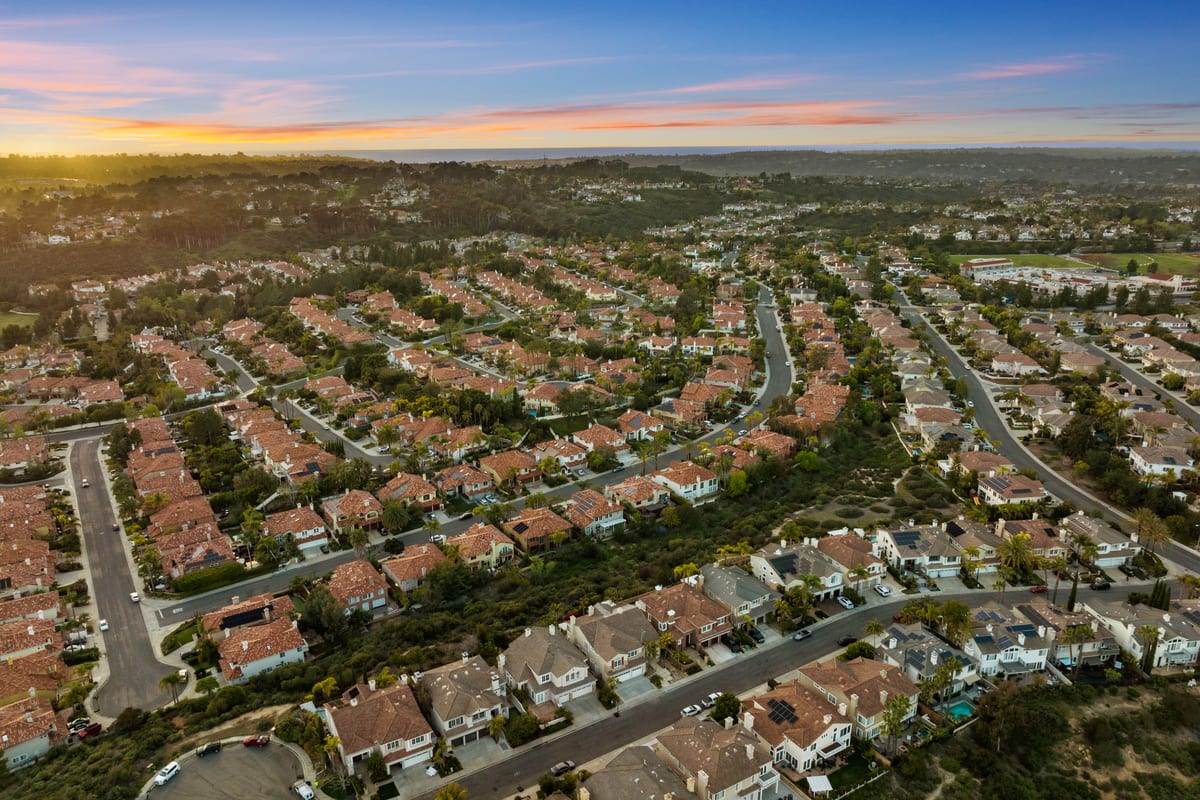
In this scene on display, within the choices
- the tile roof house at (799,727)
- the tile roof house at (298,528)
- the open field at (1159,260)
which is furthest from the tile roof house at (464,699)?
the open field at (1159,260)

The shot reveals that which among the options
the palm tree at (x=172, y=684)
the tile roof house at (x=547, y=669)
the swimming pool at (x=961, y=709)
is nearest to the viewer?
the swimming pool at (x=961, y=709)

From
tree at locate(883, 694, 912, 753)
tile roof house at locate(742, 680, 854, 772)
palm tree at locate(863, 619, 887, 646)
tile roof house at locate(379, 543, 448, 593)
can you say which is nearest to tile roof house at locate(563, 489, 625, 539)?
tile roof house at locate(379, 543, 448, 593)

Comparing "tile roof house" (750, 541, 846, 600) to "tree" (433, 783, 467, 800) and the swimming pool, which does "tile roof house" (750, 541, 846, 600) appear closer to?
the swimming pool

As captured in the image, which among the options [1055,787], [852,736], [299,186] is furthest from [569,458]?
[299,186]

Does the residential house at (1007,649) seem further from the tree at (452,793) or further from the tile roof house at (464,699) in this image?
the tree at (452,793)

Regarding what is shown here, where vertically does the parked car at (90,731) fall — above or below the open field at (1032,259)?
below

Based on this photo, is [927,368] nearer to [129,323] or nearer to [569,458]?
[569,458]

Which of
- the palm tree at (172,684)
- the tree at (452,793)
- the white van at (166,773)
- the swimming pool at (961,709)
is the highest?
the tree at (452,793)

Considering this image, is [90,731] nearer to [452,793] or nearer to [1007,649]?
[452,793]
